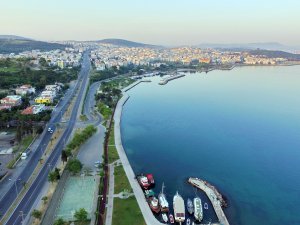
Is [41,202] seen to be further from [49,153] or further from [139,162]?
[139,162]

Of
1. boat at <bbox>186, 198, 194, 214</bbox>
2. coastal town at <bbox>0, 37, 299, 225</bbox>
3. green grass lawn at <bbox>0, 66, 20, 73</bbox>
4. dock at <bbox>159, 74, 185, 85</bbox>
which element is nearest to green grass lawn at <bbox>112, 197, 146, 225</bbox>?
coastal town at <bbox>0, 37, 299, 225</bbox>

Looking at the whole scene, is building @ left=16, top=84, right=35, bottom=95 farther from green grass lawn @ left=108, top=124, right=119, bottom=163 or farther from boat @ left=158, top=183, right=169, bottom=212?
boat @ left=158, top=183, right=169, bottom=212

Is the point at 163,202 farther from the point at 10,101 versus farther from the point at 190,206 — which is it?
the point at 10,101

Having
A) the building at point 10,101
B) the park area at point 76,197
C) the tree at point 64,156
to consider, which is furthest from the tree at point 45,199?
the building at point 10,101

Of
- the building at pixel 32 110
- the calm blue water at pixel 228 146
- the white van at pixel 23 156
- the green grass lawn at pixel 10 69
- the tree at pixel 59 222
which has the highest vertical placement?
the green grass lawn at pixel 10 69

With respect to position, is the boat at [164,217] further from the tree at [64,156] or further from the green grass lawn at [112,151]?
the tree at [64,156]

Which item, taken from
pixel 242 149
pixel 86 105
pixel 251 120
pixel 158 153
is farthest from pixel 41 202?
pixel 251 120
